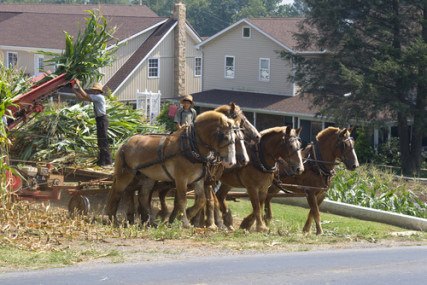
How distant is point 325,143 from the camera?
1428cm

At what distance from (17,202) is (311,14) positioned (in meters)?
23.9

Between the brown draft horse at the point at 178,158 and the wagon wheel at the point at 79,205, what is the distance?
0.48 m

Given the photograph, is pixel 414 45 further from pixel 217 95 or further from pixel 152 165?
pixel 152 165

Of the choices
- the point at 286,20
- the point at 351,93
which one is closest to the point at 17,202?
the point at 351,93

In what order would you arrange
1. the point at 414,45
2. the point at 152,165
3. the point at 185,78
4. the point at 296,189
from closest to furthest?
the point at 152,165 < the point at 296,189 < the point at 414,45 < the point at 185,78

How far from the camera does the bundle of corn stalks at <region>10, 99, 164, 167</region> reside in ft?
46.0

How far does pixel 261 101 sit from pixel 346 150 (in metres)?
26.0

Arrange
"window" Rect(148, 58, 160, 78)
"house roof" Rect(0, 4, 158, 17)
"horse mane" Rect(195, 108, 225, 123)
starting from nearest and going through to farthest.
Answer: "horse mane" Rect(195, 108, 225, 123)
"window" Rect(148, 58, 160, 78)
"house roof" Rect(0, 4, 158, 17)

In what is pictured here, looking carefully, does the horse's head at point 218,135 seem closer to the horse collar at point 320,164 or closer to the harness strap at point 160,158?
the harness strap at point 160,158

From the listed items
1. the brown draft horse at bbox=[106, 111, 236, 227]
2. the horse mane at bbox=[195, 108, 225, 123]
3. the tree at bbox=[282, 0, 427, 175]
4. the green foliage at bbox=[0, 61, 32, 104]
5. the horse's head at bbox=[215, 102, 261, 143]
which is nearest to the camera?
the brown draft horse at bbox=[106, 111, 236, 227]

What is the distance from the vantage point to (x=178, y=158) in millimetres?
12172

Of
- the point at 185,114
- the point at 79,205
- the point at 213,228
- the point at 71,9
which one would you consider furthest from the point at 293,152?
the point at 71,9

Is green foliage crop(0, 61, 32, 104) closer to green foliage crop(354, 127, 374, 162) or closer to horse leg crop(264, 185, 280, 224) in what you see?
horse leg crop(264, 185, 280, 224)

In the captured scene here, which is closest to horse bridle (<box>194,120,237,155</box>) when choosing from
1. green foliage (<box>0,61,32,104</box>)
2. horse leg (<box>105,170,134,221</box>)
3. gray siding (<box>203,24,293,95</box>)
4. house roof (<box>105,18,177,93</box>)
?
horse leg (<box>105,170,134,221</box>)
